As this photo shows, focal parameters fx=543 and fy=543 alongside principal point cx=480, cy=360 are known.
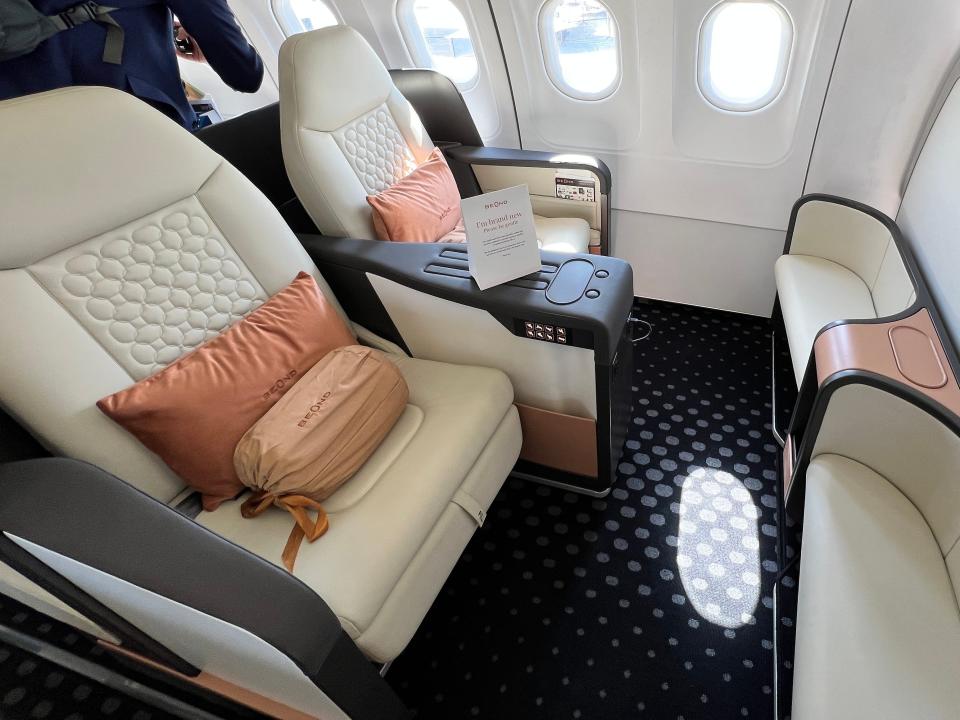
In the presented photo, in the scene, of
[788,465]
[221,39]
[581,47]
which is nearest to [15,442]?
[221,39]

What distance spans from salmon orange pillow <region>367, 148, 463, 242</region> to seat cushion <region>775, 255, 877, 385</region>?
1.12m

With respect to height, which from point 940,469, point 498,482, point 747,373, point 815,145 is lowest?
point 747,373

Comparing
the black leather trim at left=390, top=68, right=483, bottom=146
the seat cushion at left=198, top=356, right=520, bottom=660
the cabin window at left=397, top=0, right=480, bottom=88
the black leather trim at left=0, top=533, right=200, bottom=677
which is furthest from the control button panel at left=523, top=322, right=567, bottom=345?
the cabin window at left=397, top=0, right=480, bottom=88

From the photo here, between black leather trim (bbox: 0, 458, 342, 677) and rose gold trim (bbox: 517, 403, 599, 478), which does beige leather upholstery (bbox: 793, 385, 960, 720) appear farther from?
black leather trim (bbox: 0, 458, 342, 677)

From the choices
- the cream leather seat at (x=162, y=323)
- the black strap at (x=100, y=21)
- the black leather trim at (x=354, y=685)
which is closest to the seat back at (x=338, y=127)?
the cream leather seat at (x=162, y=323)

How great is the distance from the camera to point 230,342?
48.6 inches

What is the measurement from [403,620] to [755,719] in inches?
32.4

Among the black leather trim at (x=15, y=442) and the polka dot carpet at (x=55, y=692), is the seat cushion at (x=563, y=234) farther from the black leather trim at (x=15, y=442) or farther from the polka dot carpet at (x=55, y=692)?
the polka dot carpet at (x=55, y=692)

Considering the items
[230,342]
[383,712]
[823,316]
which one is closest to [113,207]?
[230,342]

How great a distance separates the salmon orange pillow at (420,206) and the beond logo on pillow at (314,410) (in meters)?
0.65

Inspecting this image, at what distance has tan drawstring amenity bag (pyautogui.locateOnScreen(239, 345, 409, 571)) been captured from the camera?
1.11 metres

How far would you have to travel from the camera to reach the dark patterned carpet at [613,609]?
1296mm

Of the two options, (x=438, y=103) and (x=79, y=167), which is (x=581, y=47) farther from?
(x=79, y=167)

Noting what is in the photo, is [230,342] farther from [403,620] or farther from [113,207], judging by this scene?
[403,620]
